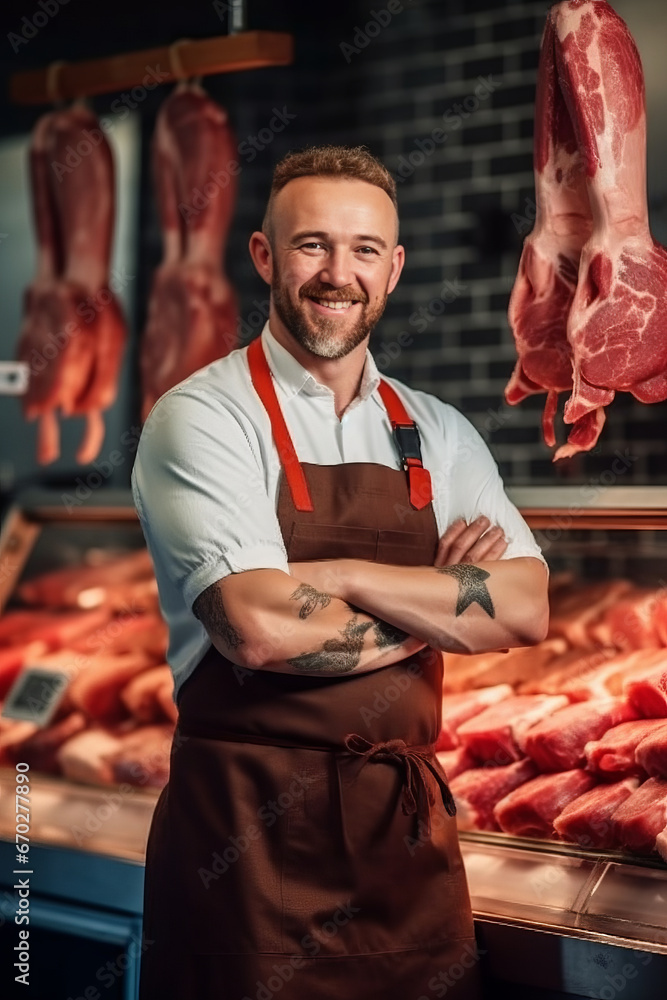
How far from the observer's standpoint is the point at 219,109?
3.60m

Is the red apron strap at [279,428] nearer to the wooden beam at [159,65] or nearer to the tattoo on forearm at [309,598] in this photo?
the tattoo on forearm at [309,598]

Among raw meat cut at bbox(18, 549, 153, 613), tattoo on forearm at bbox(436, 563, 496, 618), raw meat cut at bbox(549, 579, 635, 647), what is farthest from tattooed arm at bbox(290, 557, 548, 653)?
raw meat cut at bbox(18, 549, 153, 613)

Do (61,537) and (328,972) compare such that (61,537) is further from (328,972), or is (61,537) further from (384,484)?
(328,972)

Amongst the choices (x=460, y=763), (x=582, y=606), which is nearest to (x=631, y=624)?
(x=582, y=606)

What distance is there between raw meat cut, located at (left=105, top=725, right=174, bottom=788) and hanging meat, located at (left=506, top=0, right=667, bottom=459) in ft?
4.16

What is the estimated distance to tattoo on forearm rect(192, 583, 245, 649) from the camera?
2.13 meters

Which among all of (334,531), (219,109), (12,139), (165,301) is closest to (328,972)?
(334,531)

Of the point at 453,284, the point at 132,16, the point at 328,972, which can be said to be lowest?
the point at 328,972

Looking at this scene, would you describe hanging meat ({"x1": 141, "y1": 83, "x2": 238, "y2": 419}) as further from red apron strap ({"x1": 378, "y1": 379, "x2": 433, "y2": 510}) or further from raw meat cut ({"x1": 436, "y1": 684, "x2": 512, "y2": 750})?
raw meat cut ({"x1": 436, "y1": 684, "x2": 512, "y2": 750})

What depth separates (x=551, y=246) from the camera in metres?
2.67

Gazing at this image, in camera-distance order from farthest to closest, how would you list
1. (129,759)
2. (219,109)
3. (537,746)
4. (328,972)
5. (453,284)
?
(453,284), (219,109), (129,759), (537,746), (328,972)

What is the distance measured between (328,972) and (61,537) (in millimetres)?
1880

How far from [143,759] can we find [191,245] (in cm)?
159

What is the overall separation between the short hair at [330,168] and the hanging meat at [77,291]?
59.0 inches
